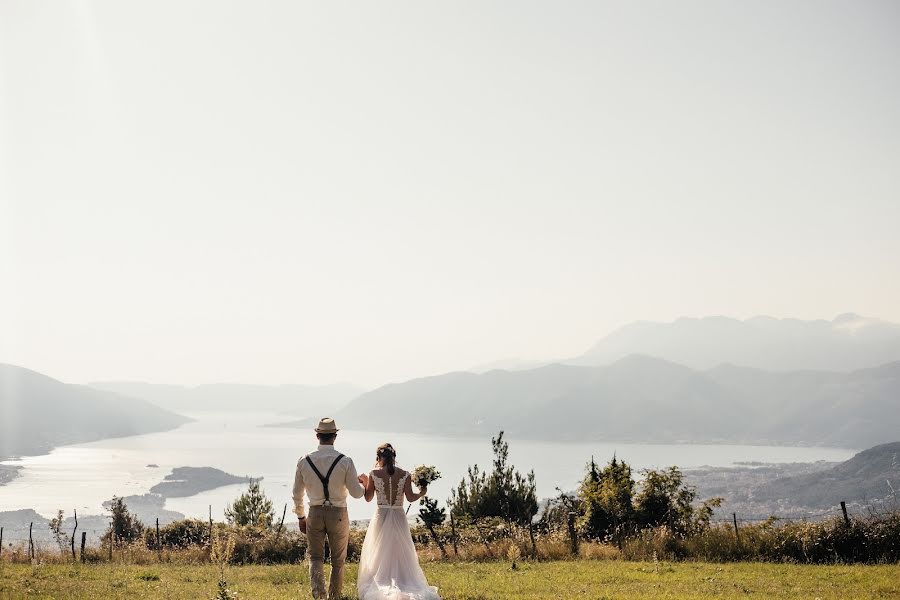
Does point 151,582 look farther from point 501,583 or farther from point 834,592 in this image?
point 834,592

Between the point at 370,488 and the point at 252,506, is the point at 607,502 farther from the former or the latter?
the point at 252,506

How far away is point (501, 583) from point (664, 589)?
2.47m

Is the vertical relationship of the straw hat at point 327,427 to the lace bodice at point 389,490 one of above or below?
above

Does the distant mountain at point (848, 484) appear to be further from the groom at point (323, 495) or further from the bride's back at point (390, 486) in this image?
the groom at point (323, 495)

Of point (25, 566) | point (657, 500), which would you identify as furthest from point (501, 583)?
point (657, 500)

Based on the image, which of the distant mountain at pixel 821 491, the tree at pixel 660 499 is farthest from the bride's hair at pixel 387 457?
the distant mountain at pixel 821 491

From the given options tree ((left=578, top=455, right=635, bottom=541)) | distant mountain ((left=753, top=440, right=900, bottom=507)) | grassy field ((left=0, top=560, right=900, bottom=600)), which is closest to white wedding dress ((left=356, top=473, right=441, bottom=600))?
grassy field ((left=0, top=560, right=900, bottom=600))

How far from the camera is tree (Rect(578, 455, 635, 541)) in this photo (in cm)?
2161

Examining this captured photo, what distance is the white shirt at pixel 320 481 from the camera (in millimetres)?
8651

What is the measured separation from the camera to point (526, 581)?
37.0 feet

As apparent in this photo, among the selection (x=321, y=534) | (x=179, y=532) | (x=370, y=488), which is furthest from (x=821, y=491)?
(x=321, y=534)

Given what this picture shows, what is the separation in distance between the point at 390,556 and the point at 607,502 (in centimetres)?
1446

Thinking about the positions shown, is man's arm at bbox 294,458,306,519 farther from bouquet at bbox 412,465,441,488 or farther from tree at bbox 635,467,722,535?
tree at bbox 635,467,722,535

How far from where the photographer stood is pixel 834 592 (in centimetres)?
1011
